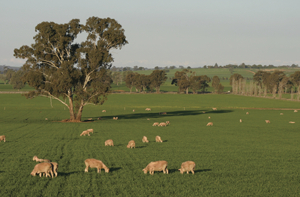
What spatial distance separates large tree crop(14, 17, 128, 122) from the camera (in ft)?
173

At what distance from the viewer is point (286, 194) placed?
1511cm

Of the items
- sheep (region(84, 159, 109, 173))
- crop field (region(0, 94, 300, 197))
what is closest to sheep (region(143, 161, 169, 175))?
crop field (region(0, 94, 300, 197))

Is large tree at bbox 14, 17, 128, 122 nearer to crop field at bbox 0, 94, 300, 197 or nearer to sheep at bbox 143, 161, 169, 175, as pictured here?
crop field at bbox 0, 94, 300, 197

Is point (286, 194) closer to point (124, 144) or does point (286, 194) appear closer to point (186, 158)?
point (186, 158)

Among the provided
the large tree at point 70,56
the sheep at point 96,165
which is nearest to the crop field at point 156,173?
the sheep at point 96,165

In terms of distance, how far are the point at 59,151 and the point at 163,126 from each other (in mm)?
24778

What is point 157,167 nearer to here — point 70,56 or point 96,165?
point 96,165

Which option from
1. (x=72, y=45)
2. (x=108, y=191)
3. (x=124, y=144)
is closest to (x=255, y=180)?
(x=108, y=191)

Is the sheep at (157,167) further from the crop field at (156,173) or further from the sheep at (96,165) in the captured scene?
the sheep at (96,165)

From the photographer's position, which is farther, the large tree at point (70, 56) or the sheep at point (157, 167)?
the large tree at point (70, 56)

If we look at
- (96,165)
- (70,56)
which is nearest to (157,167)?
(96,165)

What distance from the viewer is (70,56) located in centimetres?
5544

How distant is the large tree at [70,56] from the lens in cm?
5259

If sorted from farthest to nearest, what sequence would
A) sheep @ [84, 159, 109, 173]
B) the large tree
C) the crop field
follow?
the large tree, sheep @ [84, 159, 109, 173], the crop field
